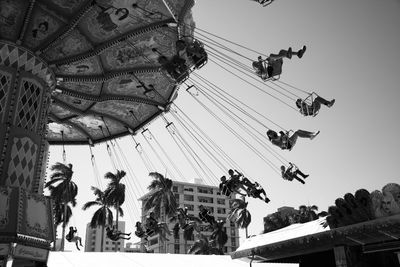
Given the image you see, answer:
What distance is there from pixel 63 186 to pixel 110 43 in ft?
115

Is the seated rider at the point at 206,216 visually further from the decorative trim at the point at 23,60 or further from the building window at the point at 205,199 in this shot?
the building window at the point at 205,199

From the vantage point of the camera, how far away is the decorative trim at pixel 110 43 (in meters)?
12.3

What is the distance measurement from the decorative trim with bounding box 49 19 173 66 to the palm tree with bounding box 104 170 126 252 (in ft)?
116

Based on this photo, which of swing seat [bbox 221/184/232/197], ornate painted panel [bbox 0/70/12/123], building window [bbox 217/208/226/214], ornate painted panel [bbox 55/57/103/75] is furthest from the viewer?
building window [bbox 217/208/226/214]

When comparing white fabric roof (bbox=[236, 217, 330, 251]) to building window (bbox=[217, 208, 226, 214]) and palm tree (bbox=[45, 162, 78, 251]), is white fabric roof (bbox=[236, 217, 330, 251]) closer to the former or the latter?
palm tree (bbox=[45, 162, 78, 251])

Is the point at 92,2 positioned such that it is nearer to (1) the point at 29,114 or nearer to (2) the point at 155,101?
(1) the point at 29,114

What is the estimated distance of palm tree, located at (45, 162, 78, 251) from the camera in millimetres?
43312

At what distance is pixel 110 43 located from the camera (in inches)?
500

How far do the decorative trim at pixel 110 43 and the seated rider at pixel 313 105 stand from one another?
5257 millimetres

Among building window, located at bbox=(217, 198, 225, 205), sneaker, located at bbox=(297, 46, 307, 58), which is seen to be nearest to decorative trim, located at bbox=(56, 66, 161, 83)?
sneaker, located at bbox=(297, 46, 307, 58)

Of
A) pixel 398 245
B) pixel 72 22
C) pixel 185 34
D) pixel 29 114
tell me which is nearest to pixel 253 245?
pixel 398 245

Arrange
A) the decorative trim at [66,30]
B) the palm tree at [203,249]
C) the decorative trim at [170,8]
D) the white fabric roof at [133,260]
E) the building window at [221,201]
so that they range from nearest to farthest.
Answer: the decorative trim at [66,30] < the decorative trim at [170,8] < the white fabric roof at [133,260] < the palm tree at [203,249] < the building window at [221,201]

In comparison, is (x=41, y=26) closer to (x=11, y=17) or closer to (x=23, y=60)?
(x=11, y=17)

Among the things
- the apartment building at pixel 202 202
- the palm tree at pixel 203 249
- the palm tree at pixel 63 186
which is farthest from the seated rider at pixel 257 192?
the apartment building at pixel 202 202
